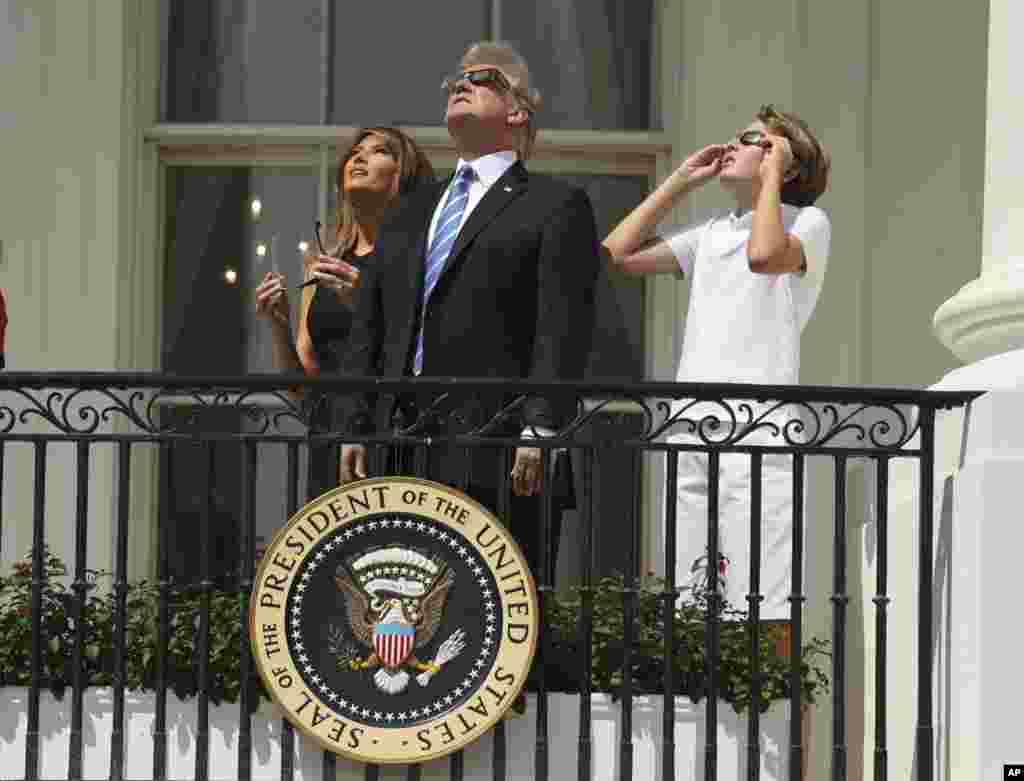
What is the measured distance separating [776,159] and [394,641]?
1.94 metres

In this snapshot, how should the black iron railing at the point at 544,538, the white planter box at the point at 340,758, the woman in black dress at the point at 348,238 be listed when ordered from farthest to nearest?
the woman in black dress at the point at 348,238
the white planter box at the point at 340,758
the black iron railing at the point at 544,538

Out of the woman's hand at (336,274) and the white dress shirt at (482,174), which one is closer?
the white dress shirt at (482,174)

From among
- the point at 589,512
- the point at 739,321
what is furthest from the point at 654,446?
the point at 739,321

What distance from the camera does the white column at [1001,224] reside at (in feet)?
26.5

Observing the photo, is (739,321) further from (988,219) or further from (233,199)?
(233,199)

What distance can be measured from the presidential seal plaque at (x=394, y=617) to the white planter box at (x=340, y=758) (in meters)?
0.15

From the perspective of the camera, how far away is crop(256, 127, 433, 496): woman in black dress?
347 inches

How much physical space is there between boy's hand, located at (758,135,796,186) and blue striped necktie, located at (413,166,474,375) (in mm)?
897

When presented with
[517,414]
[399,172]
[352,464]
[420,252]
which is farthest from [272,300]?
[517,414]

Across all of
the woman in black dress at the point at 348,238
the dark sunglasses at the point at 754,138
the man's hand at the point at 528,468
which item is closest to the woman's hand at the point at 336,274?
the woman in black dress at the point at 348,238

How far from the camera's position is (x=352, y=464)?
8180mm

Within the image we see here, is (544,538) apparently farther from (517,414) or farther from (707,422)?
(707,422)

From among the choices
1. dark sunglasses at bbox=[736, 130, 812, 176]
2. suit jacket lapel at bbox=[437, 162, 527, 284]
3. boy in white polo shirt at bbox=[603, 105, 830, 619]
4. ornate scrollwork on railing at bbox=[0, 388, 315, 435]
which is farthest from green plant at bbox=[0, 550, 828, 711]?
dark sunglasses at bbox=[736, 130, 812, 176]

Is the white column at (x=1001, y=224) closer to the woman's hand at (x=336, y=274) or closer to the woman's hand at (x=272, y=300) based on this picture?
the woman's hand at (x=336, y=274)
